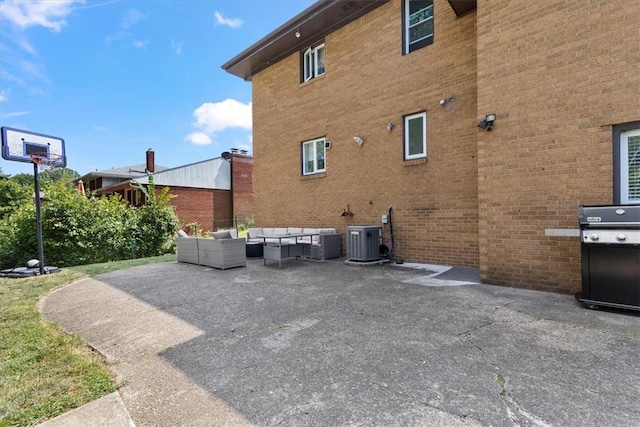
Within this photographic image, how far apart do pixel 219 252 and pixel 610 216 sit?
7162 millimetres

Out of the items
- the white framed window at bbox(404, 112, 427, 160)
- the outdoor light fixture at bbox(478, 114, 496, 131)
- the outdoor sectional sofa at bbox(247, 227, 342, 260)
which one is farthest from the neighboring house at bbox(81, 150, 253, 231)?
the outdoor light fixture at bbox(478, 114, 496, 131)

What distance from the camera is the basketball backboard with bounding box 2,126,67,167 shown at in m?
7.44

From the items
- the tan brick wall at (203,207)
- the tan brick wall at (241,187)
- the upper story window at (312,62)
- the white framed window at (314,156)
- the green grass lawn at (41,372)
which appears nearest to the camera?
the green grass lawn at (41,372)

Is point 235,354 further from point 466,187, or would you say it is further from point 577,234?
point 466,187

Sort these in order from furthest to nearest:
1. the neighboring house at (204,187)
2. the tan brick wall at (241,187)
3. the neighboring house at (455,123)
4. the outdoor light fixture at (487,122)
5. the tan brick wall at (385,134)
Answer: the tan brick wall at (241,187), the neighboring house at (204,187), the tan brick wall at (385,134), the outdoor light fixture at (487,122), the neighboring house at (455,123)

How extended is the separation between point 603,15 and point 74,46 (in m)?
19.1

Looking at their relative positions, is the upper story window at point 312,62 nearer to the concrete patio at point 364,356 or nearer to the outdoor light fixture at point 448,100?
the outdoor light fixture at point 448,100

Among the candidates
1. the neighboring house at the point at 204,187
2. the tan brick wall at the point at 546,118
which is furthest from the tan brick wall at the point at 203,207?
the tan brick wall at the point at 546,118

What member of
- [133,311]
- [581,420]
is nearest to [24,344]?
[133,311]

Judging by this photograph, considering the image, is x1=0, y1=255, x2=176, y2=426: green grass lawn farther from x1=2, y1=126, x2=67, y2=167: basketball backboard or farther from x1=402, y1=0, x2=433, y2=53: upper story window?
x1=402, y1=0, x2=433, y2=53: upper story window

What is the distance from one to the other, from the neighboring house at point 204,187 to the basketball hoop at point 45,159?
11301 mm

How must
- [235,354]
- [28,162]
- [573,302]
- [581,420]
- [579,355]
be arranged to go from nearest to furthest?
[581,420], [579,355], [235,354], [573,302], [28,162]

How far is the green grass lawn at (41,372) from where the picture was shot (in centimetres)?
223

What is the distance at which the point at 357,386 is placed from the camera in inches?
93.7
